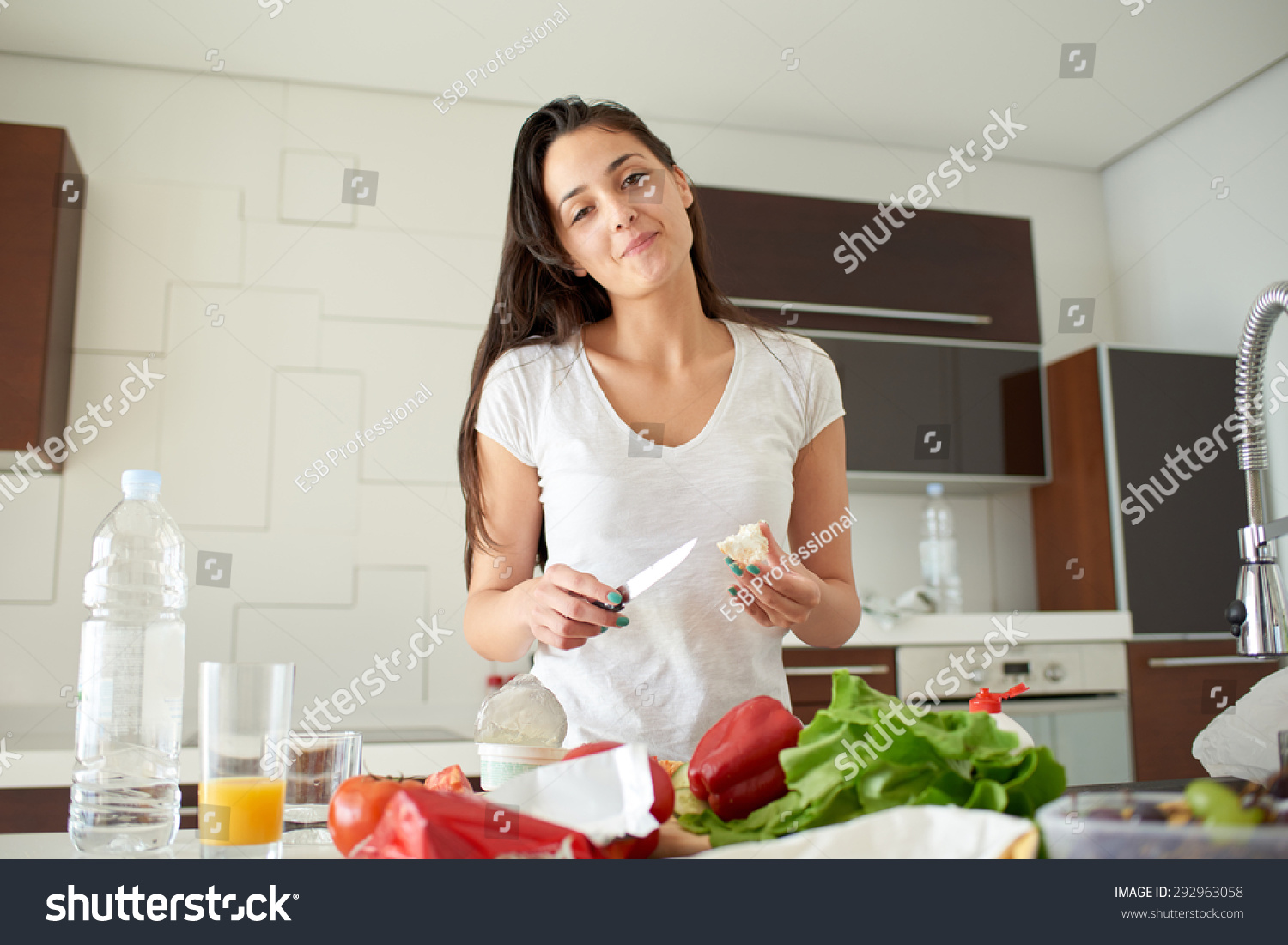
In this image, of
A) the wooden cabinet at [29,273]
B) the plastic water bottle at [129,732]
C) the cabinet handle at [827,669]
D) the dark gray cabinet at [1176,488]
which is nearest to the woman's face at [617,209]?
the plastic water bottle at [129,732]

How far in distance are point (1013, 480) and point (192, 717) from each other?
2305 millimetres

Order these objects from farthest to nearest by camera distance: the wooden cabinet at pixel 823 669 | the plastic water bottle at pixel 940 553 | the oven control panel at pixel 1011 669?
the plastic water bottle at pixel 940 553 → the oven control panel at pixel 1011 669 → the wooden cabinet at pixel 823 669

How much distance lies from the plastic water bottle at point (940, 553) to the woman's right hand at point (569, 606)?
2.17 metres

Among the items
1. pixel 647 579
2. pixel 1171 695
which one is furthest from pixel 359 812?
pixel 1171 695

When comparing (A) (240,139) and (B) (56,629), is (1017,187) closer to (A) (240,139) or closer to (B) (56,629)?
(A) (240,139)

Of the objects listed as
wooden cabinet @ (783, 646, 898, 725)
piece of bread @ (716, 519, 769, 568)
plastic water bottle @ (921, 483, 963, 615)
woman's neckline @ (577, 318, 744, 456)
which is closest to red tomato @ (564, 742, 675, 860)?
piece of bread @ (716, 519, 769, 568)

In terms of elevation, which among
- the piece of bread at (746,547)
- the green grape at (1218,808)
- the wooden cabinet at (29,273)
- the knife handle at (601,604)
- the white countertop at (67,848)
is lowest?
the white countertop at (67,848)

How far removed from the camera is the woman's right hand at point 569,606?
2.75 ft

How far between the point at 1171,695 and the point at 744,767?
2450 mm

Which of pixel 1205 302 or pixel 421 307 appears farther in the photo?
pixel 1205 302

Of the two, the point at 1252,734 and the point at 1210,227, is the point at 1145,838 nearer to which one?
the point at 1252,734

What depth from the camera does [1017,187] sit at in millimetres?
3318

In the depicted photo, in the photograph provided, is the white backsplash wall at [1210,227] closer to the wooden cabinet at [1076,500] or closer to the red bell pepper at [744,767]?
the wooden cabinet at [1076,500]
